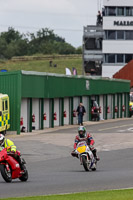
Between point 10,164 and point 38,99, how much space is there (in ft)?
91.9

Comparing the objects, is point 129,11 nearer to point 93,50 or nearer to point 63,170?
point 93,50

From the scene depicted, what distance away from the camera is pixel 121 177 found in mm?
17625

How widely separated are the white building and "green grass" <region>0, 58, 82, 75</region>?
28312 millimetres

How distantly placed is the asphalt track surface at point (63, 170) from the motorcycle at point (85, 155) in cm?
30

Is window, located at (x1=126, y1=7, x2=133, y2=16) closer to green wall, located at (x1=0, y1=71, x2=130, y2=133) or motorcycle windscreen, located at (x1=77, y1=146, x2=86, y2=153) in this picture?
green wall, located at (x1=0, y1=71, x2=130, y2=133)

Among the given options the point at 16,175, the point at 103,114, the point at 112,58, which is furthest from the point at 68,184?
the point at 112,58

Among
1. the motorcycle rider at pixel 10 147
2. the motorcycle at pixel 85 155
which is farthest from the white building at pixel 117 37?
the motorcycle rider at pixel 10 147

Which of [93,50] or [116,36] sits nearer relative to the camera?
[116,36]

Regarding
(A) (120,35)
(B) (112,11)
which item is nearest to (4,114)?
(A) (120,35)

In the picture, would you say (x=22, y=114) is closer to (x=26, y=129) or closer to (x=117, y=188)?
(x=26, y=129)

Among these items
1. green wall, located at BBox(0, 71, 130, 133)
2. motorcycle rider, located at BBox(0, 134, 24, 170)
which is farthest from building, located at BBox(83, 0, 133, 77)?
motorcycle rider, located at BBox(0, 134, 24, 170)

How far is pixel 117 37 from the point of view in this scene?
4173 inches

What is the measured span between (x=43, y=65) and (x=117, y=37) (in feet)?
127

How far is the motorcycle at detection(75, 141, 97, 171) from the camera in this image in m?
19.2
